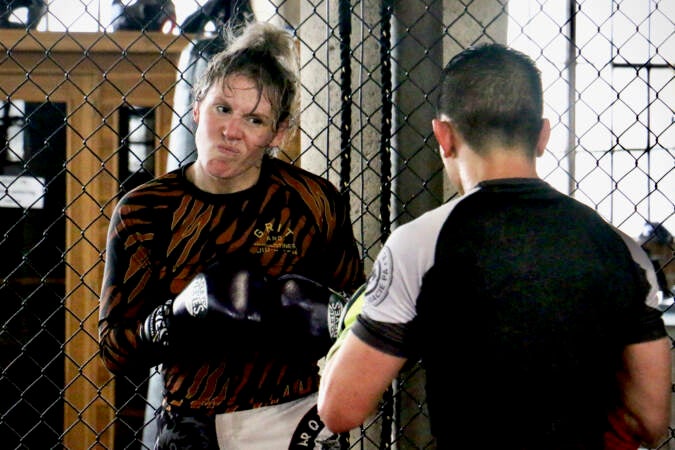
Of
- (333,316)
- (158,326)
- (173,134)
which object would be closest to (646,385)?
(333,316)

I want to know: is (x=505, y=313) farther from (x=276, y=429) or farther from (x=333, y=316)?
(x=276, y=429)

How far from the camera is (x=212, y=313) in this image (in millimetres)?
1355

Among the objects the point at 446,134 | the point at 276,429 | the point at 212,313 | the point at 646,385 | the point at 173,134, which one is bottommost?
the point at 276,429

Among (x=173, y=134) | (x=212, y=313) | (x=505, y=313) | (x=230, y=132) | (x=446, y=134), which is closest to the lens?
(x=505, y=313)

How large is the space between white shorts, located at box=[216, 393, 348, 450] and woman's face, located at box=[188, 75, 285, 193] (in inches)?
17.0

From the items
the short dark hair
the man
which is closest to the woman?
the man

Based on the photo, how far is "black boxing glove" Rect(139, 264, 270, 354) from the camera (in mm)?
1358

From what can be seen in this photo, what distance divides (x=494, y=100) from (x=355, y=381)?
1.47 ft

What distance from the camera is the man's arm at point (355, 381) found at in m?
1.06

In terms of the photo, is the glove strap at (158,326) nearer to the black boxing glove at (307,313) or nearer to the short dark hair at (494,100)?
the black boxing glove at (307,313)

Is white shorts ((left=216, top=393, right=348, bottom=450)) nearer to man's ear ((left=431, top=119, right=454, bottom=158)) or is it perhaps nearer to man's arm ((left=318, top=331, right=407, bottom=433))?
man's arm ((left=318, top=331, right=407, bottom=433))

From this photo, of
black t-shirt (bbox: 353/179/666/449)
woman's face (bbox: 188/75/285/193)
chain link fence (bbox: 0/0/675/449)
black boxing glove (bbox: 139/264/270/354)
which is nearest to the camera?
black t-shirt (bbox: 353/179/666/449)

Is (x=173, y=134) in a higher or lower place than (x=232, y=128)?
higher

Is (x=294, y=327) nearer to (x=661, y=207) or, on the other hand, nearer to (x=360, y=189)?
(x=360, y=189)
